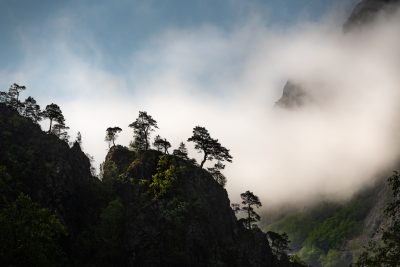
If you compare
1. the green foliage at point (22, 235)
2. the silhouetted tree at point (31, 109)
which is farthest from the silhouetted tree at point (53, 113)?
the green foliage at point (22, 235)

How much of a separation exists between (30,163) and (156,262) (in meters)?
32.0

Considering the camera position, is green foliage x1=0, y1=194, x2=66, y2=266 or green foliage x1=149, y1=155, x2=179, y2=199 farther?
green foliage x1=149, y1=155, x2=179, y2=199

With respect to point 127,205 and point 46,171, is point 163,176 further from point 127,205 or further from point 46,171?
point 46,171

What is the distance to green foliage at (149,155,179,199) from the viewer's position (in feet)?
269

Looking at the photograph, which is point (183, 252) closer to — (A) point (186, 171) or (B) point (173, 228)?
(B) point (173, 228)

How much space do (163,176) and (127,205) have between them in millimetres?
12085

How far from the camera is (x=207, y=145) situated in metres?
95.1

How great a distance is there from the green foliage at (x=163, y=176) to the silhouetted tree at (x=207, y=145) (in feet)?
29.4

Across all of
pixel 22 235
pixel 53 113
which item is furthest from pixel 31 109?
pixel 22 235

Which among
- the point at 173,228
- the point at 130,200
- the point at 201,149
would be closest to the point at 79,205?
the point at 130,200

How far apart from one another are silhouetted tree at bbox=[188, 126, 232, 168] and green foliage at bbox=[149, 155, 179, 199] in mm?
8964

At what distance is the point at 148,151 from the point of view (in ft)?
304

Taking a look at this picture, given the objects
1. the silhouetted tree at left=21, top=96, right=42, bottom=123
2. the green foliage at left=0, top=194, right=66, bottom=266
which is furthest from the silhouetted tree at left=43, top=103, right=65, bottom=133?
the green foliage at left=0, top=194, right=66, bottom=266

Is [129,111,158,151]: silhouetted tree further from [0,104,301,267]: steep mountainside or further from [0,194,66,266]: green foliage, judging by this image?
[0,194,66,266]: green foliage
